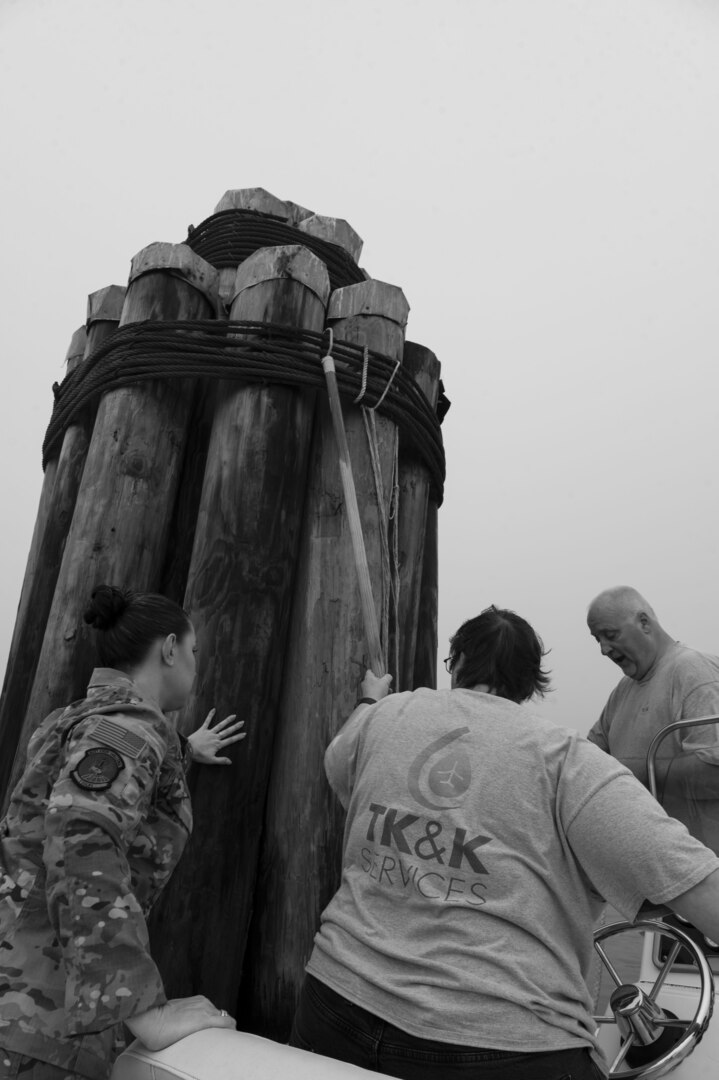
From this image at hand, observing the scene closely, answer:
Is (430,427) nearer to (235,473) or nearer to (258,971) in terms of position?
(235,473)

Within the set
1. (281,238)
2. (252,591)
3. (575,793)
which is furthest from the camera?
(281,238)

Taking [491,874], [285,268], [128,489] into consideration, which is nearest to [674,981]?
[491,874]

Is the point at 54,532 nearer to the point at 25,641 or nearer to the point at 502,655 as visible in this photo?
the point at 25,641

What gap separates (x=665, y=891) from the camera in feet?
4.77

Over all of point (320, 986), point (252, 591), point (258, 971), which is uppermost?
point (252, 591)

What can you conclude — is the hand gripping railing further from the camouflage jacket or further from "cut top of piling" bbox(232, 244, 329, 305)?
"cut top of piling" bbox(232, 244, 329, 305)

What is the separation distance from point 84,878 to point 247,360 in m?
1.61

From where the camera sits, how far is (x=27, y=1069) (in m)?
1.57

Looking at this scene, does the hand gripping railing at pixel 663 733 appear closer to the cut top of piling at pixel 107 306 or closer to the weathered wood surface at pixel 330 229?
the weathered wood surface at pixel 330 229

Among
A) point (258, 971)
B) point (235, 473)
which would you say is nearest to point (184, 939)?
point (258, 971)

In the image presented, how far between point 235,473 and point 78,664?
0.75 metres

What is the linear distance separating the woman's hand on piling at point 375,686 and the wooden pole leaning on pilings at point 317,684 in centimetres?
11

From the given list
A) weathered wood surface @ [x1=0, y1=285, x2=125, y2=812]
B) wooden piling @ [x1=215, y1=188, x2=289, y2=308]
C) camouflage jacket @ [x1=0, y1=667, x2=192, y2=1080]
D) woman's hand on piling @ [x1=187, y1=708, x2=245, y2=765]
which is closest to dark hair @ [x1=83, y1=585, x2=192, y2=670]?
camouflage jacket @ [x1=0, y1=667, x2=192, y2=1080]

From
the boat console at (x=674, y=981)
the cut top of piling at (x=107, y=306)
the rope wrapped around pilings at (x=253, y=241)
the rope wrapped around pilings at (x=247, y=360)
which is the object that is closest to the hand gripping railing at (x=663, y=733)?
the boat console at (x=674, y=981)
